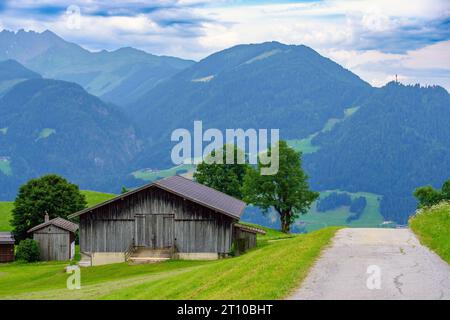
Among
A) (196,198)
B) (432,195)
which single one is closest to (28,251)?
(196,198)

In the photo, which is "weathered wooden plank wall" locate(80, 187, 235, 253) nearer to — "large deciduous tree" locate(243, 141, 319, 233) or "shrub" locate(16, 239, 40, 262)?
"shrub" locate(16, 239, 40, 262)

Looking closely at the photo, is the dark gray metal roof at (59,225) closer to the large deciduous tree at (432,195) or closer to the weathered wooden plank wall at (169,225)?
the weathered wooden plank wall at (169,225)

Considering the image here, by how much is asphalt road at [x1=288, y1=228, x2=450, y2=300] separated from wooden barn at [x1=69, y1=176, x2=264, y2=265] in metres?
21.6

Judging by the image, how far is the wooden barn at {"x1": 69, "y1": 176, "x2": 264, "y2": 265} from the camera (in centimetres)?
5516

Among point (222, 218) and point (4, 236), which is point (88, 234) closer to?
point (222, 218)

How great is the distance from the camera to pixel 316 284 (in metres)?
22.7

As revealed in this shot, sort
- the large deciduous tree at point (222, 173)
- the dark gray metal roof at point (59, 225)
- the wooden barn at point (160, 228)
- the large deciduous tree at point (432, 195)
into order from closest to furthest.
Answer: the wooden barn at point (160, 228) → the dark gray metal roof at point (59, 225) → the large deciduous tree at point (222, 173) → the large deciduous tree at point (432, 195)

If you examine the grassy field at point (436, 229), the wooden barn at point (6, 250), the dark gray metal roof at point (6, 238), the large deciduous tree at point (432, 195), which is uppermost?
the large deciduous tree at point (432, 195)

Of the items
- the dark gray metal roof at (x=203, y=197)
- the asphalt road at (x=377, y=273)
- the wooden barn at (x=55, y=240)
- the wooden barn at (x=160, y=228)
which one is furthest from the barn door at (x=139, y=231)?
the asphalt road at (x=377, y=273)

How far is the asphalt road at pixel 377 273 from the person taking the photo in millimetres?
21078

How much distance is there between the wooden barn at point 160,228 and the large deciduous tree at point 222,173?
47.1m

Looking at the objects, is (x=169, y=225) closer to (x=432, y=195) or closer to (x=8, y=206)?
(x=8, y=206)

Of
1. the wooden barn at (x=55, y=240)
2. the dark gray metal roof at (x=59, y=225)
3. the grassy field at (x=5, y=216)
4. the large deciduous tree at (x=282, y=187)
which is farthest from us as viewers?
the grassy field at (x=5, y=216)
